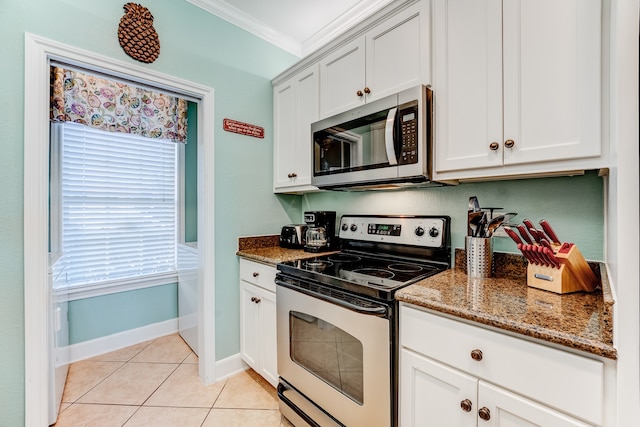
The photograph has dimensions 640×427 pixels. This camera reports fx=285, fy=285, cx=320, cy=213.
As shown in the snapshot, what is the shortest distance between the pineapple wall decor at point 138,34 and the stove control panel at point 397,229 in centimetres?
159

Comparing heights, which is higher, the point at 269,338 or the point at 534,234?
the point at 534,234

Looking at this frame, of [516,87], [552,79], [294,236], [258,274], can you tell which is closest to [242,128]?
[294,236]

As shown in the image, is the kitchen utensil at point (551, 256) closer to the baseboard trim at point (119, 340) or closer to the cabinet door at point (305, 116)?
the cabinet door at point (305, 116)

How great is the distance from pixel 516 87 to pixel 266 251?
1693 millimetres

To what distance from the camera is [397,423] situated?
43.7 inches

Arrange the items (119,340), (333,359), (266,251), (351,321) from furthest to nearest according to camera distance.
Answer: (119,340) < (266,251) < (333,359) < (351,321)

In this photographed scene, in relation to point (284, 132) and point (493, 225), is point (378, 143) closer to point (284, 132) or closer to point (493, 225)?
point (493, 225)

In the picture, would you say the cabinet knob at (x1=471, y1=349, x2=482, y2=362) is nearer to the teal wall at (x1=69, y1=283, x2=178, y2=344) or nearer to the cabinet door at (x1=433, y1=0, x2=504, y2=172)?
the cabinet door at (x1=433, y1=0, x2=504, y2=172)

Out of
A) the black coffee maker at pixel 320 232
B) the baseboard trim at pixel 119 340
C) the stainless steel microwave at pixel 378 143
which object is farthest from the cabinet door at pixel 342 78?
the baseboard trim at pixel 119 340

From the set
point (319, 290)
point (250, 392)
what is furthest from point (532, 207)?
point (250, 392)

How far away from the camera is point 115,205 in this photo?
2584 millimetres

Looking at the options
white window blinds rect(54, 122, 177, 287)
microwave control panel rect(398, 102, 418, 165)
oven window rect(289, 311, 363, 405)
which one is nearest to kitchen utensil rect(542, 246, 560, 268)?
microwave control panel rect(398, 102, 418, 165)

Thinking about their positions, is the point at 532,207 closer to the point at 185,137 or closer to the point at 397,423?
the point at 397,423

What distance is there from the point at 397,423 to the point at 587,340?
0.75 meters
